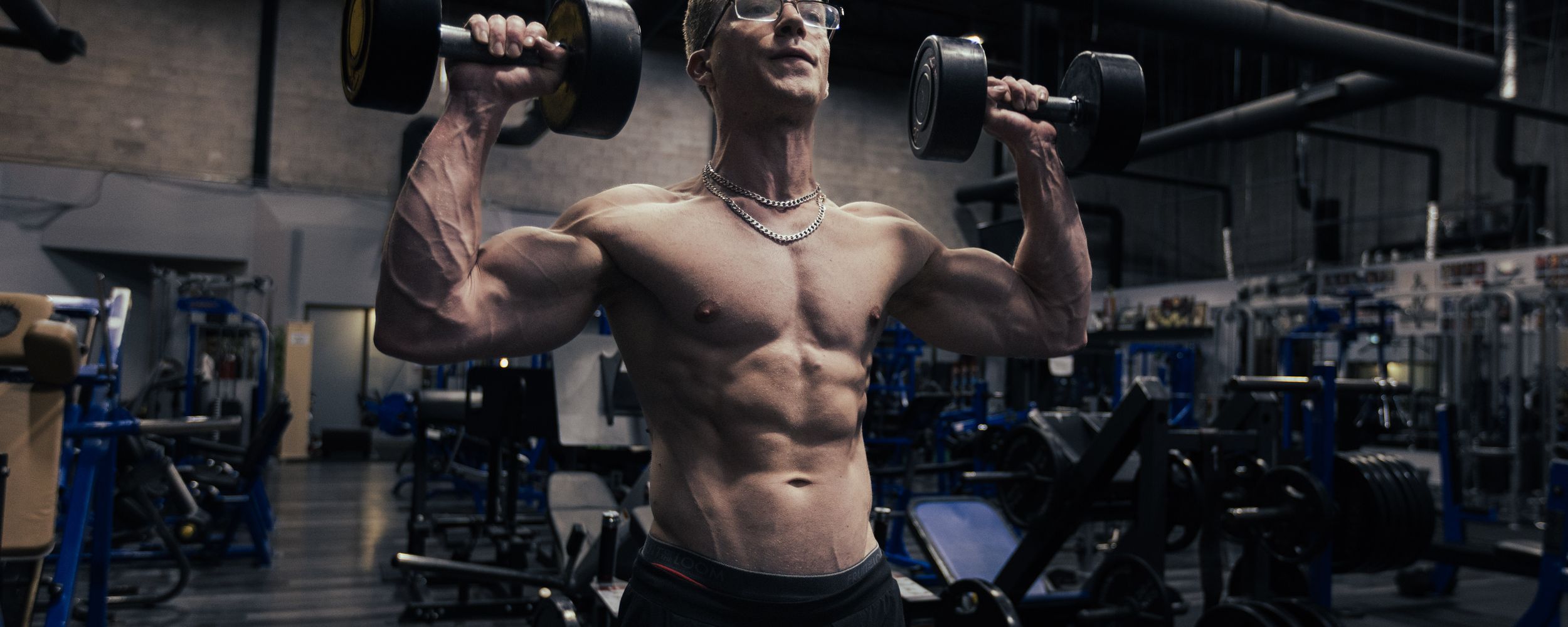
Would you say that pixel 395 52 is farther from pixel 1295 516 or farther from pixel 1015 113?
pixel 1295 516

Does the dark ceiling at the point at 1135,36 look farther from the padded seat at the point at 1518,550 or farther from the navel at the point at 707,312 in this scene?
the navel at the point at 707,312

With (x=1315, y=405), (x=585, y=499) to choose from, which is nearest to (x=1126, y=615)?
(x=1315, y=405)

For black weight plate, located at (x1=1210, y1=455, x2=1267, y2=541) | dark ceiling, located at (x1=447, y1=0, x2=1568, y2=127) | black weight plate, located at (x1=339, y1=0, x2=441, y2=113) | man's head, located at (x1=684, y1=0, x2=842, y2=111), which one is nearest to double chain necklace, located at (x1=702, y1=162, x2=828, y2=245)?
man's head, located at (x1=684, y1=0, x2=842, y2=111)

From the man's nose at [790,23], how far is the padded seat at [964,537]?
269 centimetres

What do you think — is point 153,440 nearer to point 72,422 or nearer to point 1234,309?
point 72,422

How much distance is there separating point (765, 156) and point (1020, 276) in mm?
405

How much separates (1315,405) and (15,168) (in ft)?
34.6

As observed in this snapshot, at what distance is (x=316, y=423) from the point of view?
1116 cm

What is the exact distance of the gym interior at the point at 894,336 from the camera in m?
2.88

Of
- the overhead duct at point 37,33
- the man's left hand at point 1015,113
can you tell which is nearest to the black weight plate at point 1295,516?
the man's left hand at point 1015,113

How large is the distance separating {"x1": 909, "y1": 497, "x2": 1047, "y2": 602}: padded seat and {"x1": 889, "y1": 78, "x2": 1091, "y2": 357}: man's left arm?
92.5 inches

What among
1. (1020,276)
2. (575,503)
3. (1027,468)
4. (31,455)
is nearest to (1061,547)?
(1027,468)

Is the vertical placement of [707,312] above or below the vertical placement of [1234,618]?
above

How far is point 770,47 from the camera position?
4.04 feet
